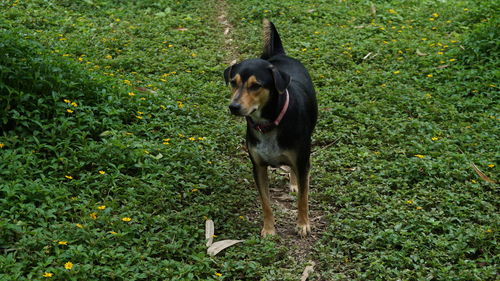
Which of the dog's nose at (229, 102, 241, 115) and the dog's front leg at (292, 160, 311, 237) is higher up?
the dog's nose at (229, 102, 241, 115)

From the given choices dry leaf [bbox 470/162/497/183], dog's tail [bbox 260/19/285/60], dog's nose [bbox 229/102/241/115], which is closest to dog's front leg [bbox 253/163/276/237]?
dog's nose [bbox 229/102/241/115]

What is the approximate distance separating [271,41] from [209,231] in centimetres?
259

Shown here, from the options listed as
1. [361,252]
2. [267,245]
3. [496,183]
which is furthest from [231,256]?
[496,183]

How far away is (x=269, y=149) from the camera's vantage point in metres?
5.14

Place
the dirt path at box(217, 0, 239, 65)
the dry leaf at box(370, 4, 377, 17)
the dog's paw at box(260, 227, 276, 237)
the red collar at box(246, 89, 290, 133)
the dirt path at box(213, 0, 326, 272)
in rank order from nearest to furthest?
1. the red collar at box(246, 89, 290, 133)
2. the dirt path at box(213, 0, 326, 272)
3. the dog's paw at box(260, 227, 276, 237)
4. the dirt path at box(217, 0, 239, 65)
5. the dry leaf at box(370, 4, 377, 17)

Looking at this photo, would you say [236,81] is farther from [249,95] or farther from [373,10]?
[373,10]

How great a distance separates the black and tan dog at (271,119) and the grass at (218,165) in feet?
1.77

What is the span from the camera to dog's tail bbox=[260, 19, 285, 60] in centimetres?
650

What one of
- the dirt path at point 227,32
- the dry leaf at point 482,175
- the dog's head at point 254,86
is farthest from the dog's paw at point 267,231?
the dirt path at point 227,32

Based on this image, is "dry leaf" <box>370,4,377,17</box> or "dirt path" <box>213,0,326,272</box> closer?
"dirt path" <box>213,0,326,272</box>

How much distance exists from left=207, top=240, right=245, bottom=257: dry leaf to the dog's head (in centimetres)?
123

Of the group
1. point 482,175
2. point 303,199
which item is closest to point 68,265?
point 303,199

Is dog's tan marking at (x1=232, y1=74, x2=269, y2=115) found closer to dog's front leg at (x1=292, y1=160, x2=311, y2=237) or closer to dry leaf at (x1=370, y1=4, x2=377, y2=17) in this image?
dog's front leg at (x1=292, y1=160, x2=311, y2=237)

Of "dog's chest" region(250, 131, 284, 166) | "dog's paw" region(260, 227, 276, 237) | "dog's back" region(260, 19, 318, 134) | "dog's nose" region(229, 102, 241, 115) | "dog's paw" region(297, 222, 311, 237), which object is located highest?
"dog's nose" region(229, 102, 241, 115)
